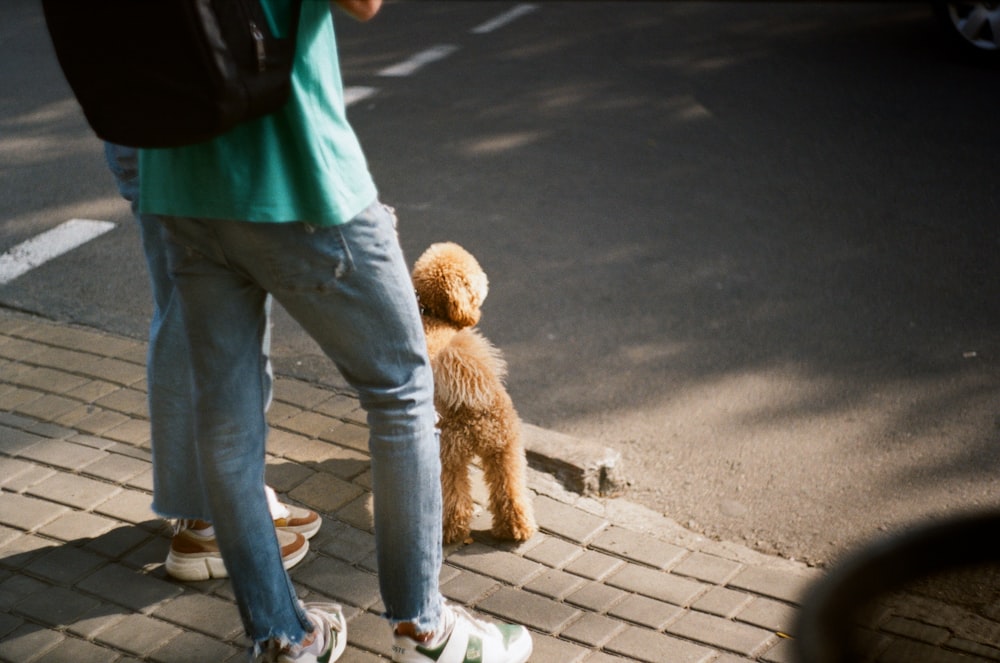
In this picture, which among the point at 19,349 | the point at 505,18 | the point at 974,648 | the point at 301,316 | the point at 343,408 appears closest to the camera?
the point at 974,648

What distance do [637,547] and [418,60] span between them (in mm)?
6084

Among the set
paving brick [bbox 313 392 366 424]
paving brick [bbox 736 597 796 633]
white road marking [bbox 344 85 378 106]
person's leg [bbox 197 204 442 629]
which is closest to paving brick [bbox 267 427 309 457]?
paving brick [bbox 313 392 366 424]

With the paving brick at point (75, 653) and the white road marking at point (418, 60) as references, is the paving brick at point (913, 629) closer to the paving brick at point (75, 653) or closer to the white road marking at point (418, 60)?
the paving brick at point (75, 653)

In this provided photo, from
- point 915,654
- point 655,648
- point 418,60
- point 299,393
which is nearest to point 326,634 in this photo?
point 655,648

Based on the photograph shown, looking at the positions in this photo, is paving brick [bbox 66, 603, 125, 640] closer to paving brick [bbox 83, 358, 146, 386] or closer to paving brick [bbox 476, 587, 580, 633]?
paving brick [bbox 476, 587, 580, 633]

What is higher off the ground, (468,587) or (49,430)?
(49,430)

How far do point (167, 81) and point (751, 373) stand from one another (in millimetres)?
3204

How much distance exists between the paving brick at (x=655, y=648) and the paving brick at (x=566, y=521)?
0.48m

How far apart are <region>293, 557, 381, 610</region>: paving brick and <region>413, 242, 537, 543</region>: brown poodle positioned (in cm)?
31

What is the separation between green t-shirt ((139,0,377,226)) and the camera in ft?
6.89

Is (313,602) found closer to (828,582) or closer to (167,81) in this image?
(167,81)

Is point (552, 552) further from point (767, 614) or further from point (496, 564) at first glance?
point (767, 614)

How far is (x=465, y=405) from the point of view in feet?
10.5

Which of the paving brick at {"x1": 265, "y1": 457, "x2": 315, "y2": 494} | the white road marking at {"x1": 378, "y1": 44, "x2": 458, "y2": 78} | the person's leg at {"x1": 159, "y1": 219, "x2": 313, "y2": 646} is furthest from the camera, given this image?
the white road marking at {"x1": 378, "y1": 44, "x2": 458, "y2": 78}
